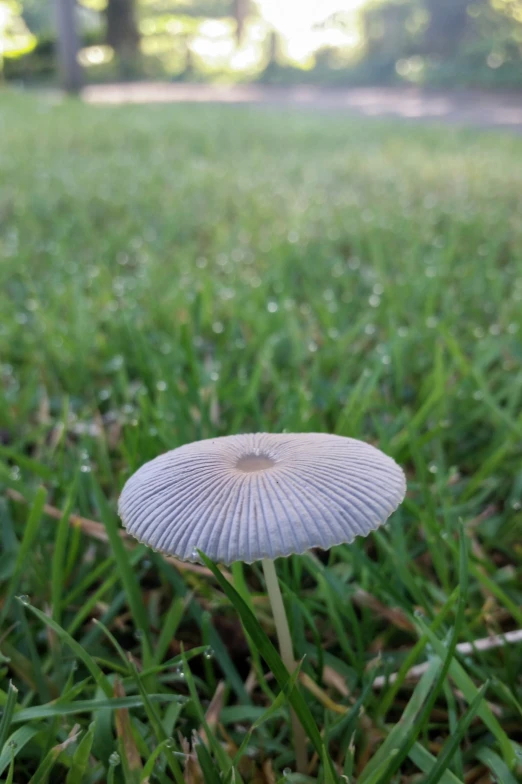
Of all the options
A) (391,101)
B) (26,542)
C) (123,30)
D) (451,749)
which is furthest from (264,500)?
(123,30)

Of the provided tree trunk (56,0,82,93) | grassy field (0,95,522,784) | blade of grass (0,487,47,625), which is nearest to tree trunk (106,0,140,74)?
tree trunk (56,0,82,93)

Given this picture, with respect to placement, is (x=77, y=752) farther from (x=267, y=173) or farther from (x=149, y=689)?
(x=267, y=173)

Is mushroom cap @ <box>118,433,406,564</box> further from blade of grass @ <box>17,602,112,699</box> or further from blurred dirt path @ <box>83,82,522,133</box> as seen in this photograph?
blurred dirt path @ <box>83,82,522,133</box>

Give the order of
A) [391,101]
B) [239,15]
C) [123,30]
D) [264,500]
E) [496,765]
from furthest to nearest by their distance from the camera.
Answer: [239,15]
[123,30]
[391,101]
[496,765]
[264,500]

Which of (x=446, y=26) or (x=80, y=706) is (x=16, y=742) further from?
(x=446, y=26)

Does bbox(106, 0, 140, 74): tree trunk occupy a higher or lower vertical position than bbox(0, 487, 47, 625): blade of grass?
higher

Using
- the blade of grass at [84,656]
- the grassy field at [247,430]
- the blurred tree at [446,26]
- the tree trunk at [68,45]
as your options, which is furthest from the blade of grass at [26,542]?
the blurred tree at [446,26]
